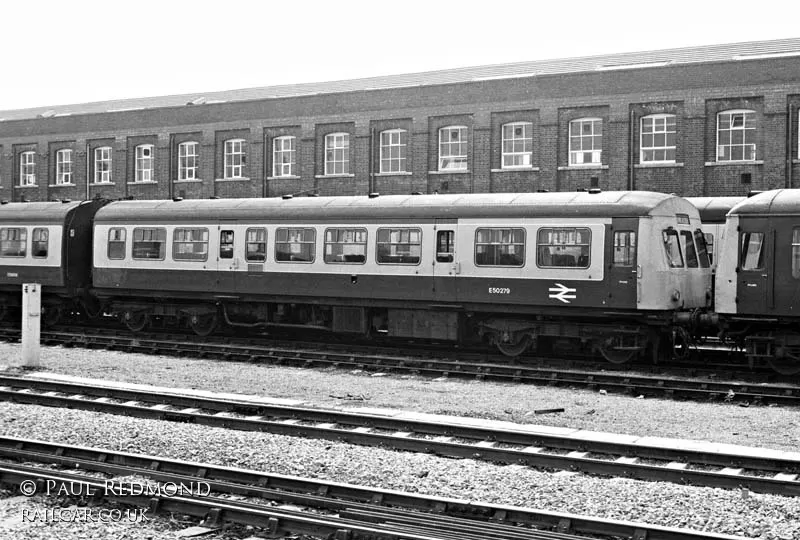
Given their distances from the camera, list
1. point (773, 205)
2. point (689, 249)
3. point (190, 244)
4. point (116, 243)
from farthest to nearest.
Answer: point (116, 243) → point (190, 244) → point (689, 249) → point (773, 205)

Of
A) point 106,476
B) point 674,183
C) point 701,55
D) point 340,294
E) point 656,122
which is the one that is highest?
point 701,55

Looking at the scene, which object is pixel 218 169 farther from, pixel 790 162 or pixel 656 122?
pixel 790 162

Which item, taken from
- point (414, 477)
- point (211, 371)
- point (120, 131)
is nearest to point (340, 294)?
point (211, 371)

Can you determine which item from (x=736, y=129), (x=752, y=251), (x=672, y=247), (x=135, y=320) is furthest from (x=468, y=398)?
(x=736, y=129)

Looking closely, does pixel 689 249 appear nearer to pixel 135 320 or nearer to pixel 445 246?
pixel 445 246

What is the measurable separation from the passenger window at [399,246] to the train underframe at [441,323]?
1.08 meters

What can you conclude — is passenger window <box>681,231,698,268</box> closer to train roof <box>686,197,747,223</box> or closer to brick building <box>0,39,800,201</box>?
train roof <box>686,197,747,223</box>

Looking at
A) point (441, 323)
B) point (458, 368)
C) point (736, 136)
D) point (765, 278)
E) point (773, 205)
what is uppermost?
point (736, 136)

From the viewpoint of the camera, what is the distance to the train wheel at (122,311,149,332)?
26.6 meters

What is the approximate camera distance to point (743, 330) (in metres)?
18.6

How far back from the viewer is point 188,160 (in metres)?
42.7

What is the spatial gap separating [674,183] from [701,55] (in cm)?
628

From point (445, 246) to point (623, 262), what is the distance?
3.95m

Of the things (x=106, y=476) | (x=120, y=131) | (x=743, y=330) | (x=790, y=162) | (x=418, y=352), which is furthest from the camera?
(x=120, y=131)
